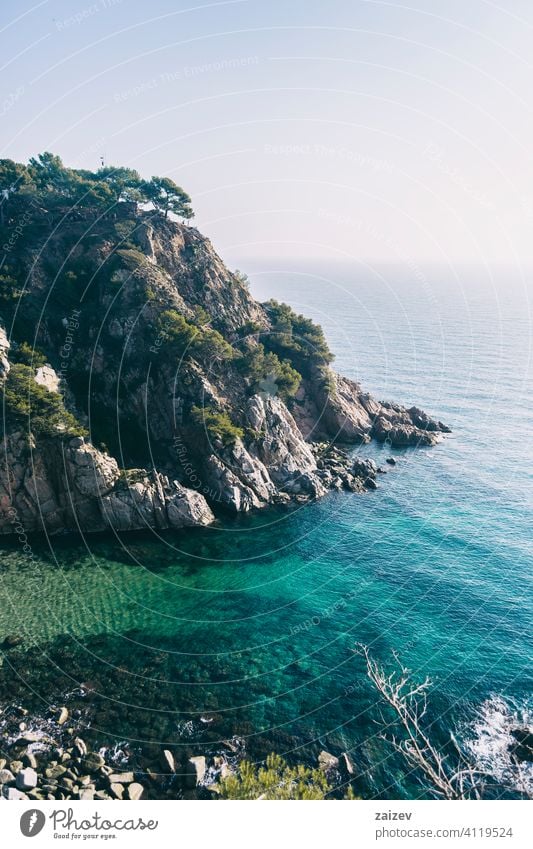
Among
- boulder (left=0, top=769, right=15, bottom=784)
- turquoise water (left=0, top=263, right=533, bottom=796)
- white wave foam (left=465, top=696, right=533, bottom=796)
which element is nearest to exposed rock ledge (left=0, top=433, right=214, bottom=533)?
turquoise water (left=0, top=263, right=533, bottom=796)

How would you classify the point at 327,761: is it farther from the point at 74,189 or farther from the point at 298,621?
the point at 74,189

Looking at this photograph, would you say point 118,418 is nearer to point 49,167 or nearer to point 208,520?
point 208,520

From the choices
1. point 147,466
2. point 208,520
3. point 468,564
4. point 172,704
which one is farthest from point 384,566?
point 147,466

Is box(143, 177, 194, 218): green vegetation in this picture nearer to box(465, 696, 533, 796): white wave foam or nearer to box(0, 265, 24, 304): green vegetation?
box(0, 265, 24, 304): green vegetation

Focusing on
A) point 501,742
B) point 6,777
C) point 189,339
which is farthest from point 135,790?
point 189,339

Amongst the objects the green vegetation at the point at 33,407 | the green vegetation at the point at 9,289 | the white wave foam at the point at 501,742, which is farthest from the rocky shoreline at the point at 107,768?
the green vegetation at the point at 9,289

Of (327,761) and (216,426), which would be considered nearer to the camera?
(327,761)

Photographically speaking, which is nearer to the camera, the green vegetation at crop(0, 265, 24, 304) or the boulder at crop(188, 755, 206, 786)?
the boulder at crop(188, 755, 206, 786)
